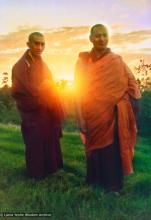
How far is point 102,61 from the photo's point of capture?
4.23 meters

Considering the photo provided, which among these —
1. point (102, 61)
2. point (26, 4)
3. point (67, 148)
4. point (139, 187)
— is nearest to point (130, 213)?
point (139, 187)

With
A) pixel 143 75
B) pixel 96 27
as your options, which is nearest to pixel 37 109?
pixel 96 27

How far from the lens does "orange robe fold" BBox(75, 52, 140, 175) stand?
4.22 m

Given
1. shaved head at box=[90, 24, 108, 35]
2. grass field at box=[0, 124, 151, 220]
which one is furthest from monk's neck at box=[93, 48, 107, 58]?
grass field at box=[0, 124, 151, 220]

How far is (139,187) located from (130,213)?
10.8 inches

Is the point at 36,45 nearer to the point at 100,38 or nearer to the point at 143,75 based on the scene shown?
the point at 100,38

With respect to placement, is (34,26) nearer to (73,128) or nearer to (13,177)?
(73,128)

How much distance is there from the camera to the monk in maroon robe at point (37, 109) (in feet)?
14.1

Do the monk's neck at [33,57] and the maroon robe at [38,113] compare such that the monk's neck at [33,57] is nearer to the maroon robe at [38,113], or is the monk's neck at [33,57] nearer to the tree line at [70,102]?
the maroon robe at [38,113]

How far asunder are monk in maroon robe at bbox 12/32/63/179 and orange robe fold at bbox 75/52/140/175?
0.24 m

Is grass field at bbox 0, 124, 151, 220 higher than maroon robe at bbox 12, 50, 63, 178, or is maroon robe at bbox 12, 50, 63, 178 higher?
maroon robe at bbox 12, 50, 63, 178

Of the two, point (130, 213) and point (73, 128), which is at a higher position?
point (73, 128)

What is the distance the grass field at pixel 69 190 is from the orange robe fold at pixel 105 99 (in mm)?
191

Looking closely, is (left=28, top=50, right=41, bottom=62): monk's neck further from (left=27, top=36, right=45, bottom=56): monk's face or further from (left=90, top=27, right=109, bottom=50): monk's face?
(left=90, top=27, right=109, bottom=50): monk's face
